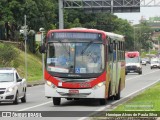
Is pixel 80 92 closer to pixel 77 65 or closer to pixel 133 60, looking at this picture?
pixel 77 65

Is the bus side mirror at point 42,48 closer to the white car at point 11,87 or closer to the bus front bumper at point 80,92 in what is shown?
the bus front bumper at point 80,92

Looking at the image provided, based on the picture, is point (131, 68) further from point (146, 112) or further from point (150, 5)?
point (146, 112)

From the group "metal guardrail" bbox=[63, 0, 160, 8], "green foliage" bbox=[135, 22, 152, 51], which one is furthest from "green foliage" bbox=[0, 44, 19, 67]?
"green foliage" bbox=[135, 22, 152, 51]

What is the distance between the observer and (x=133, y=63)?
73500 mm

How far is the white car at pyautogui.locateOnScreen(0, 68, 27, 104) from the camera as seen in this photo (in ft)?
81.2

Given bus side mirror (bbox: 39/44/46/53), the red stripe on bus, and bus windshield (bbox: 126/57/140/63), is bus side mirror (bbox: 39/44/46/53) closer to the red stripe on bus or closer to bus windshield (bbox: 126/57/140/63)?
the red stripe on bus

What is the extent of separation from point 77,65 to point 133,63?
163 feet

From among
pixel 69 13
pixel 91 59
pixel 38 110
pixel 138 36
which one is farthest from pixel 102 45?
pixel 138 36

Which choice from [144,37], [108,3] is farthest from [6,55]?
[144,37]

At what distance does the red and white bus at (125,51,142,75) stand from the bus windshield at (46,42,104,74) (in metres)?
48.8

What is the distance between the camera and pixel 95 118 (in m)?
18.5

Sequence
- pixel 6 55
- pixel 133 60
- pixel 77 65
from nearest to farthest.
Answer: pixel 77 65
pixel 6 55
pixel 133 60

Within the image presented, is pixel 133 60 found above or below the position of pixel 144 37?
above

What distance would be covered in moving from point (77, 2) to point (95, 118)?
180ft
